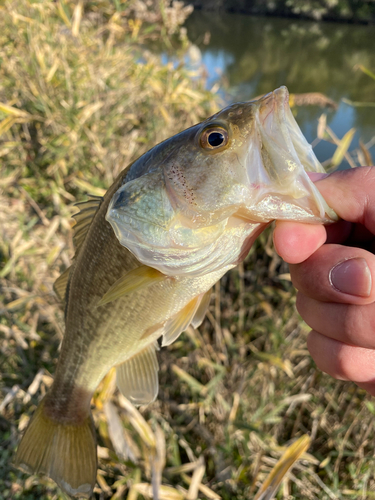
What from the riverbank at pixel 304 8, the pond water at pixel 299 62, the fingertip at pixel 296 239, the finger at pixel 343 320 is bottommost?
the finger at pixel 343 320

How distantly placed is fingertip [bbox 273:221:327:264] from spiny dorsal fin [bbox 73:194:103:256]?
27.4 inches

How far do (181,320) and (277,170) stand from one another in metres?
0.65

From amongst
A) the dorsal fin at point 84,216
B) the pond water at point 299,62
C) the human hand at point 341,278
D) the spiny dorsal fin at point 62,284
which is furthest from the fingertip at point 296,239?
the pond water at point 299,62

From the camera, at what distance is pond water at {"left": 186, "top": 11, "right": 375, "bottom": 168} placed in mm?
7793

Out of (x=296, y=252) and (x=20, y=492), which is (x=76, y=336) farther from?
(x=20, y=492)

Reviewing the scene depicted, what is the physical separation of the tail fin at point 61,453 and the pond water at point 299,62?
13.6ft

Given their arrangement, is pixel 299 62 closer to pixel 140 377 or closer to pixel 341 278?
pixel 341 278

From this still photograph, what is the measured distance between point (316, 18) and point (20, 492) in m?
37.4

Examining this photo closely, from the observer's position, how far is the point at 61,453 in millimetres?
1430

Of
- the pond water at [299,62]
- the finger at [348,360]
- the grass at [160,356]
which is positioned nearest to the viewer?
the finger at [348,360]

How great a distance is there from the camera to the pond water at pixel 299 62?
7.79 meters

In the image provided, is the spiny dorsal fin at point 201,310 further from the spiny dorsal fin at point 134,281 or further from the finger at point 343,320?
the finger at point 343,320

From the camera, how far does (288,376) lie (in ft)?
7.74

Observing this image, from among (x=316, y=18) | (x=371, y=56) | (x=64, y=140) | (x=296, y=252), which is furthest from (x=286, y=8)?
(x=296, y=252)
